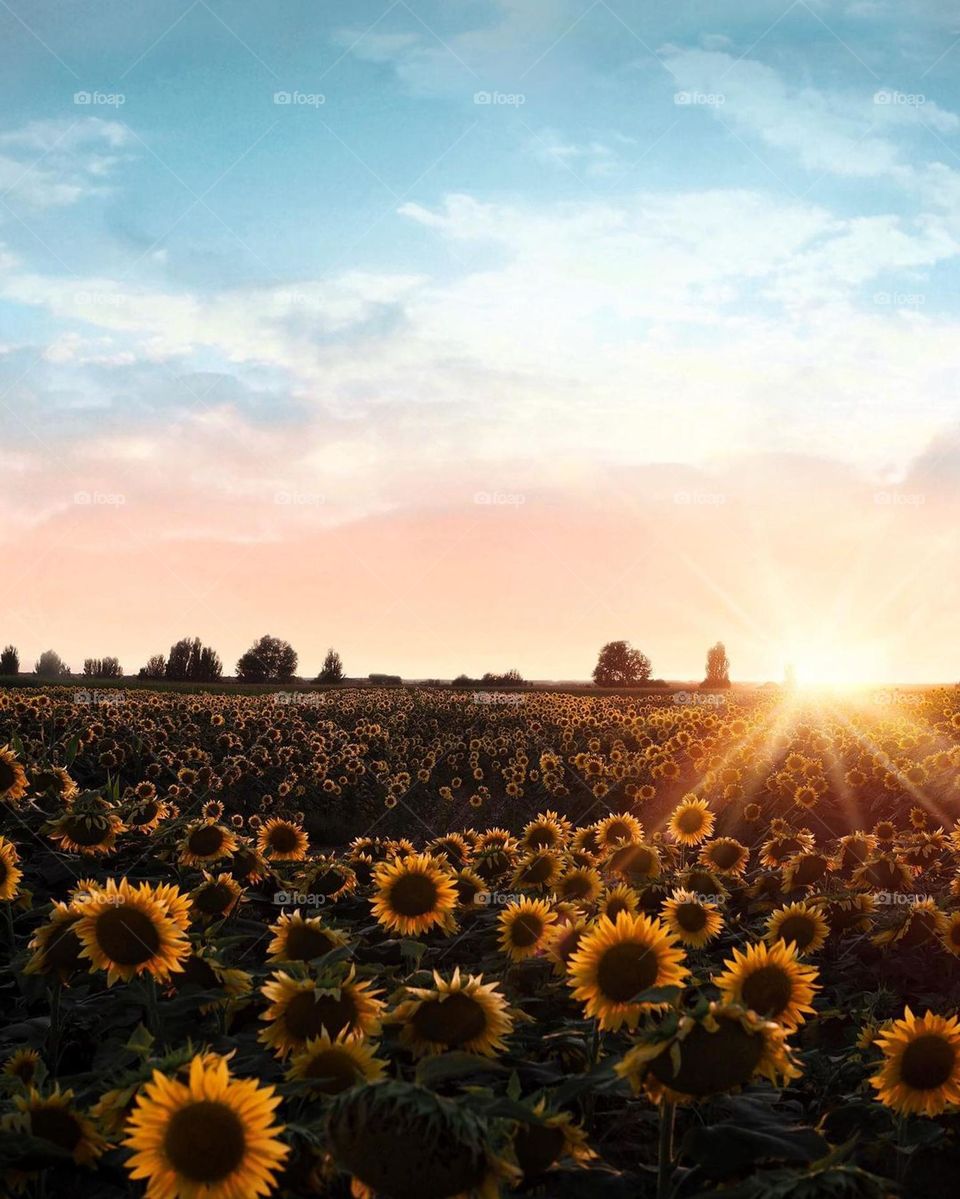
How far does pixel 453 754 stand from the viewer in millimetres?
22125

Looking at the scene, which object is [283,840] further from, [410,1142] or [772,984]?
[410,1142]

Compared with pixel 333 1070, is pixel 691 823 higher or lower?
lower

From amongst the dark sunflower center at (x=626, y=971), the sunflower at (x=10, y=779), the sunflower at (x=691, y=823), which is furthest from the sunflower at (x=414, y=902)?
the sunflower at (x=691, y=823)

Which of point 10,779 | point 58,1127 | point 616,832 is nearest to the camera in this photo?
point 58,1127

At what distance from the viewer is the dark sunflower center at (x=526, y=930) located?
471 cm

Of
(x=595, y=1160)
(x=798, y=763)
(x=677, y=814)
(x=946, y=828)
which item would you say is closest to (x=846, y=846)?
(x=677, y=814)

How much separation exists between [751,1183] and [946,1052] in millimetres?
1552

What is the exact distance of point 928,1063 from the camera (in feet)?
11.3

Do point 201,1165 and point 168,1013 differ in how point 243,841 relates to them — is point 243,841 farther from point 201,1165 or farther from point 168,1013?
point 201,1165

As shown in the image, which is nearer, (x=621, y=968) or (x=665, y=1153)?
(x=665, y=1153)

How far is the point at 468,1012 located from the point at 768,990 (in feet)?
3.65

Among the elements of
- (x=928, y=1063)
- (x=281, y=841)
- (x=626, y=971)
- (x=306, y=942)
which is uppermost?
(x=626, y=971)

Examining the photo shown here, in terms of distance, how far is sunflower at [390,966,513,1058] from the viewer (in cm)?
304

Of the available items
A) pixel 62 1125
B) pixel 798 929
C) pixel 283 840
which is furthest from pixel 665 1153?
pixel 283 840
